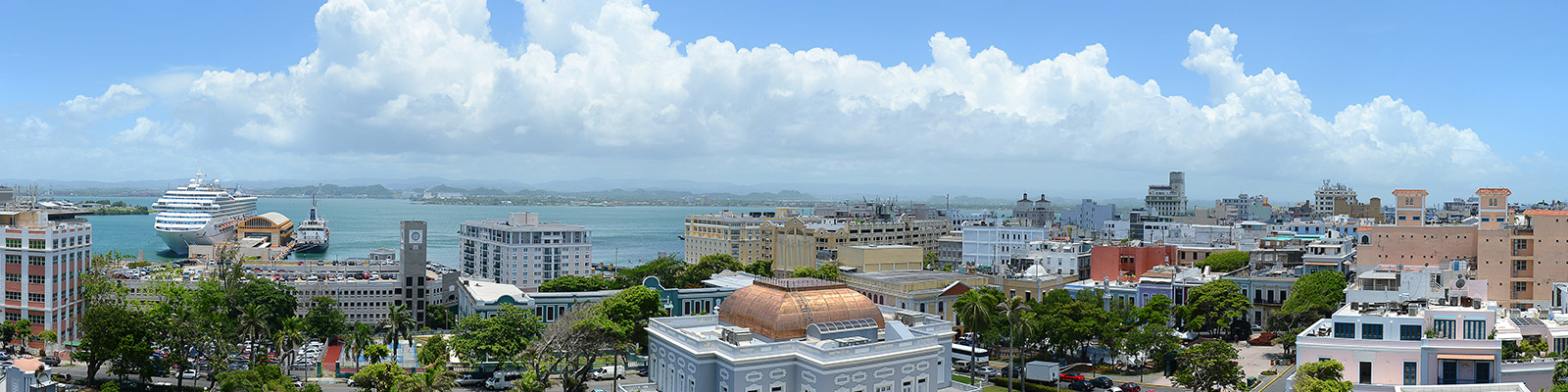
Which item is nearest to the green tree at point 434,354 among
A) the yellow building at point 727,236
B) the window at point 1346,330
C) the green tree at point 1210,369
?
the green tree at point 1210,369

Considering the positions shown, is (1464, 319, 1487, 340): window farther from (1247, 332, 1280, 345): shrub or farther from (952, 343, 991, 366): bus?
(952, 343, 991, 366): bus

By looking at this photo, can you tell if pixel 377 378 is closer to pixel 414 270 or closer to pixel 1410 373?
pixel 414 270

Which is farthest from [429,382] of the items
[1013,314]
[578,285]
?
[578,285]

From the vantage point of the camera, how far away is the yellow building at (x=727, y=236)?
127875 millimetres

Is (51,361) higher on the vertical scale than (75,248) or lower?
lower

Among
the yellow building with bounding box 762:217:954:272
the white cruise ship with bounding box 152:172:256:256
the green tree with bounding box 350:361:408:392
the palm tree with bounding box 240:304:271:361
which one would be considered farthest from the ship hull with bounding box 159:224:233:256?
the green tree with bounding box 350:361:408:392

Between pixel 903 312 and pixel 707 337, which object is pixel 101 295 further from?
pixel 903 312

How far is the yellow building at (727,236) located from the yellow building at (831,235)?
2.83 metres

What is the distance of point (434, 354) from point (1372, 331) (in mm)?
41737

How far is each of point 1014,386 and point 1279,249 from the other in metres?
33.4

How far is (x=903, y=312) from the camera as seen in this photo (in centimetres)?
4653

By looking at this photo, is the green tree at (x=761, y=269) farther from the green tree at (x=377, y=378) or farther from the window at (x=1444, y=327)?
the window at (x=1444, y=327)

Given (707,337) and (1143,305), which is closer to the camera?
(707,337)

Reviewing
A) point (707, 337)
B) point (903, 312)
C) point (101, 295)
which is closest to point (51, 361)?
point (101, 295)
